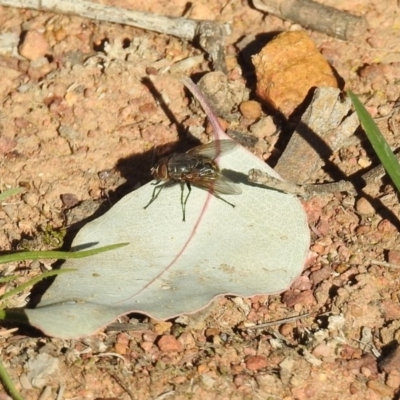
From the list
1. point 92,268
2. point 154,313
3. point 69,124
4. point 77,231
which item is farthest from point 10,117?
point 154,313

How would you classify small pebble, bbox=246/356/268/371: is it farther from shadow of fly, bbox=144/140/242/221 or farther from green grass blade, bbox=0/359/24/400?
green grass blade, bbox=0/359/24/400

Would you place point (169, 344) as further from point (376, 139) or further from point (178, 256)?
point (376, 139)

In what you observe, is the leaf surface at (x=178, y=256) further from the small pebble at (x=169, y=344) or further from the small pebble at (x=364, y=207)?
the small pebble at (x=364, y=207)

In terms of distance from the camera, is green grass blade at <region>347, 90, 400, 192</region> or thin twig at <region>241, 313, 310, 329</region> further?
thin twig at <region>241, 313, 310, 329</region>

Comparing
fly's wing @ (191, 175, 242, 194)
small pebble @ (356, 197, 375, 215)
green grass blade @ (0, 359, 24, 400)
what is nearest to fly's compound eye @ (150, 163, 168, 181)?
fly's wing @ (191, 175, 242, 194)

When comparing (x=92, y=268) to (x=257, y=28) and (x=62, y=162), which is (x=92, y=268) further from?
(x=257, y=28)
